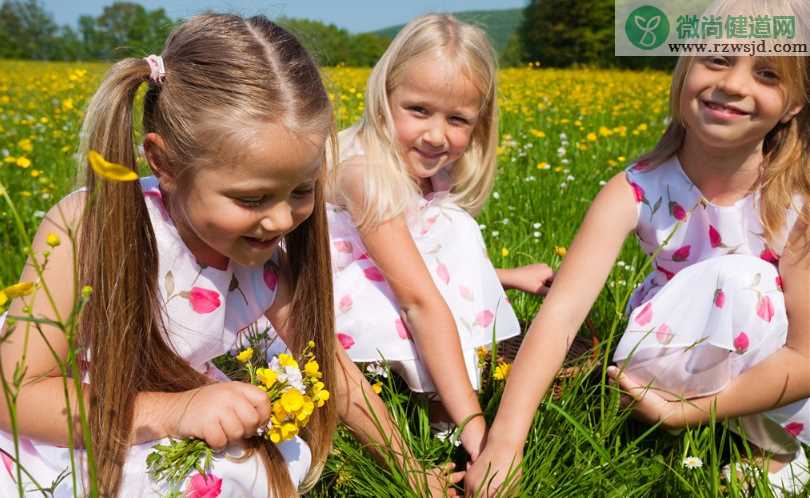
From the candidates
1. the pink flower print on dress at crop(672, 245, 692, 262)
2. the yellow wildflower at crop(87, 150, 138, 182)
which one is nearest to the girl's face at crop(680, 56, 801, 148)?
the pink flower print on dress at crop(672, 245, 692, 262)

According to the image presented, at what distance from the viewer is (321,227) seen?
4.38ft

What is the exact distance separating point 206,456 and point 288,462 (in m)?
0.25

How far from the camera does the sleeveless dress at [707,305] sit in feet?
4.98

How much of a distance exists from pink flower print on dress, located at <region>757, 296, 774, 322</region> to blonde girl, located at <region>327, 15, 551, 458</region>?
1.82 feet

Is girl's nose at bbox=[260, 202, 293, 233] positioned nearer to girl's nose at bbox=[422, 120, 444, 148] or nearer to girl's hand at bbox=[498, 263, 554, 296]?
girl's nose at bbox=[422, 120, 444, 148]

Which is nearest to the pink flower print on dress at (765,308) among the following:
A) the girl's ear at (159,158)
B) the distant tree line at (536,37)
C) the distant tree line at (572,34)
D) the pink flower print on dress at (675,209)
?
the pink flower print on dress at (675,209)

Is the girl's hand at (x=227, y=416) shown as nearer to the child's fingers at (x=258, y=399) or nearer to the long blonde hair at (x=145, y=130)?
the child's fingers at (x=258, y=399)

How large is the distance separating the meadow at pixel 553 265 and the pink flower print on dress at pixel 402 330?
11cm

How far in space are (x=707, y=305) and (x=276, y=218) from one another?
943 millimetres

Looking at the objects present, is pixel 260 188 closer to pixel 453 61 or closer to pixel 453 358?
pixel 453 358

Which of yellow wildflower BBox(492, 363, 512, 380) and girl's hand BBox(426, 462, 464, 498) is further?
yellow wildflower BBox(492, 363, 512, 380)

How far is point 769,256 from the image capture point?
168cm

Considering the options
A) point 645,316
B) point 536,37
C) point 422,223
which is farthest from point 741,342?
point 536,37

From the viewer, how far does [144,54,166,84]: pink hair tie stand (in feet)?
3.71
